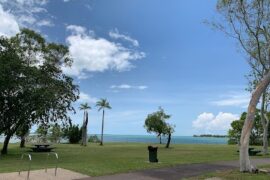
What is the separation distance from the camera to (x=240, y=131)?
219ft

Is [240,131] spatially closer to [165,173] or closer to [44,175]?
[165,173]

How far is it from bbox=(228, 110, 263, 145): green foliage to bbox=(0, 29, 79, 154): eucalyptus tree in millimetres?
37334

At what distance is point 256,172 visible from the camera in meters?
15.7

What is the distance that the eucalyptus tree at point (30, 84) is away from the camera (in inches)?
1051

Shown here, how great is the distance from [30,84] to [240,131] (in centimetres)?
4750

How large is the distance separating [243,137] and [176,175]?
3.32m

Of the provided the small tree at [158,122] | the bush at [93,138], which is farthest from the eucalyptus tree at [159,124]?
the bush at [93,138]

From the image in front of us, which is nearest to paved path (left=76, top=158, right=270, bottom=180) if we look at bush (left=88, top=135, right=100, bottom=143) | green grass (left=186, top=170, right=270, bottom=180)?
green grass (left=186, top=170, right=270, bottom=180)

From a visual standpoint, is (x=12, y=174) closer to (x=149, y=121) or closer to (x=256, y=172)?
(x=256, y=172)

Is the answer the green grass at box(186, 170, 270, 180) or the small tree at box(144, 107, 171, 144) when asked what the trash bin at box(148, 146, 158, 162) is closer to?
the green grass at box(186, 170, 270, 180)

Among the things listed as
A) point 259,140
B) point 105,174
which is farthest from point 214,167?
point 259,140

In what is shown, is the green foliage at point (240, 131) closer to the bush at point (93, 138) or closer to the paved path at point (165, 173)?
the bush at point (93, 138)

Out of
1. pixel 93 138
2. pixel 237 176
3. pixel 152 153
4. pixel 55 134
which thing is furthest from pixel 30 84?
pixel 93 138

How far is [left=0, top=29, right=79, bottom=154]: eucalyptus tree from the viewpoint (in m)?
26.7
